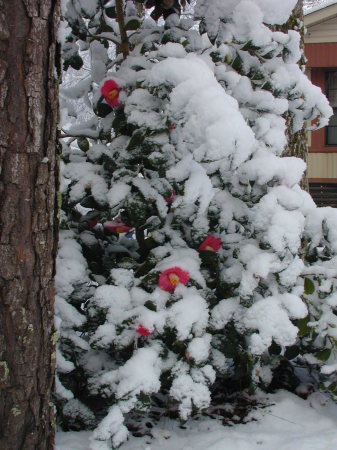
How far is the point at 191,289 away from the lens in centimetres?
185

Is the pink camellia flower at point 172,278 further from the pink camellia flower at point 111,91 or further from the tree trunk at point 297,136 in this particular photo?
the tree trunk at point 297,136

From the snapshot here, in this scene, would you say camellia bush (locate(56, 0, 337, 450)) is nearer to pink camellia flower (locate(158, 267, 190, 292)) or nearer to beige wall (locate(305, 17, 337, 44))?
pink camellia flower (locate(158, 267, 190, 292))

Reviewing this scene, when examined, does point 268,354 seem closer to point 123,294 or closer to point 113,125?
point 123,294

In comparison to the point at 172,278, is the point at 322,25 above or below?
above

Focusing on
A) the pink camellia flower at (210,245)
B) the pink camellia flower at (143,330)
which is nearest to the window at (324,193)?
the pink camellia flower at (210,245)

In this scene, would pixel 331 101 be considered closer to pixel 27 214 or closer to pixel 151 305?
pixel 151 305

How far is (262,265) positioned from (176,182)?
1.24 ft

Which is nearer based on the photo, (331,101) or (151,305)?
(151,305)

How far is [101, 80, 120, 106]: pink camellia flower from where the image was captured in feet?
6.64

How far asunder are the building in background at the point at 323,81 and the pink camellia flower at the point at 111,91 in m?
8.45

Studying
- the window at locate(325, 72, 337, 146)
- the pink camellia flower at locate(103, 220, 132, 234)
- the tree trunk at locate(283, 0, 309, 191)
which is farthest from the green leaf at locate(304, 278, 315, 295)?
the window at locate(325, 72, 337, 146)

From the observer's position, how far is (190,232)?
197 centimetres

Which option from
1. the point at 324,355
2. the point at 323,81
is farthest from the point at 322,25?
the point at 324,355

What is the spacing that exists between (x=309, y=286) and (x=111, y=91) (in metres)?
1.03
